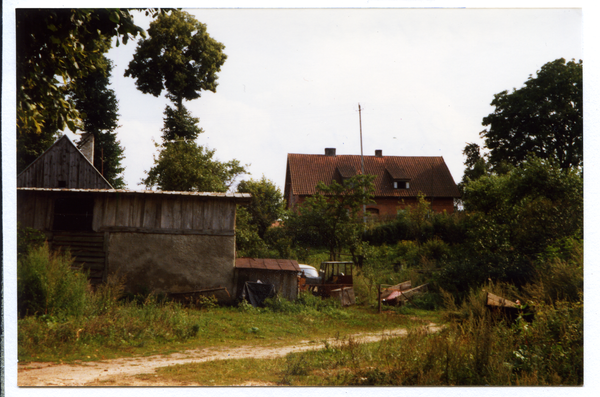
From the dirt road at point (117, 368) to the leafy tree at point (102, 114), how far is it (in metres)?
4.59

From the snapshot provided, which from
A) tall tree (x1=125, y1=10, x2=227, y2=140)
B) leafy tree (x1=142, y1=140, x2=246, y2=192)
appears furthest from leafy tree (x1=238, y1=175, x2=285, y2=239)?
tall tree (x1=125, y1=10, x2=227, y2=140)

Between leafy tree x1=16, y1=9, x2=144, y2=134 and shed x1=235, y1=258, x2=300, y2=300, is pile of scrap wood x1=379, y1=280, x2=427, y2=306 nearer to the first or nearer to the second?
shed x1=235, y1=258, x2=300, y2=300

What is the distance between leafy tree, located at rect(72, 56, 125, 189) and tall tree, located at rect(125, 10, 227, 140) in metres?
0.73

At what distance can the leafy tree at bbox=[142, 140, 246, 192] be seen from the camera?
48.5 ft

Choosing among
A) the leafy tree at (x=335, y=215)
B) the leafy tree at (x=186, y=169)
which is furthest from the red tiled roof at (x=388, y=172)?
the leafy tree at (x=186, y=169)

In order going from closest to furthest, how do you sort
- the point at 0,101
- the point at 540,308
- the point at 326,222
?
the point at 0,101
the point at 540,308
the point at 326,222

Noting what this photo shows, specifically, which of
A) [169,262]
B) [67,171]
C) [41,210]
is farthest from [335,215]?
[41,210]

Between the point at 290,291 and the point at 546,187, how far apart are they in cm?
992

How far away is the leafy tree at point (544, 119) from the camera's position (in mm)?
7274

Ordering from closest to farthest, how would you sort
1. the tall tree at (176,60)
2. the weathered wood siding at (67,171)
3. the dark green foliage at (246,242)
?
the tall tree at (176,60)
the weathered wood siding at (67,171)
the dark green foliage at (246,242)

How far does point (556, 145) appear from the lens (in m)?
12.3

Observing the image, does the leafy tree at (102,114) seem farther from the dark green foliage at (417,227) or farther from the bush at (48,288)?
the dark green foliage at (417,227)
